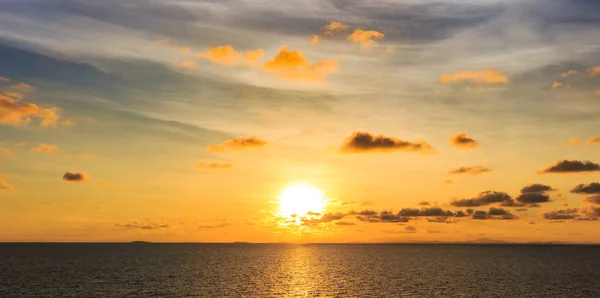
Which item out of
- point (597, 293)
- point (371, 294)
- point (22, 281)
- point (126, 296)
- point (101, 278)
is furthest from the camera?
point (101, 278)

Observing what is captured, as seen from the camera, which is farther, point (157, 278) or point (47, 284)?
point (157, 278)

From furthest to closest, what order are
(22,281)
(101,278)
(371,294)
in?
(101,278) < (22,281) < (371,294)

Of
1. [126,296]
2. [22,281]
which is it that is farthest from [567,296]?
[22,281]

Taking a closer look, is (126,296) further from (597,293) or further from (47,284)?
(597,293)

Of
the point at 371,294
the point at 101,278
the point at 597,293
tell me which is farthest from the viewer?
the point at 101,278

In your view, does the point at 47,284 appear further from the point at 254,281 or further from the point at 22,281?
the point at 254,281

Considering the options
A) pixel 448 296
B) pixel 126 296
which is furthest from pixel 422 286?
pixel 126 296

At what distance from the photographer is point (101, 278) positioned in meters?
167

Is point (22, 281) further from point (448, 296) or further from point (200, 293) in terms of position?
point (448, 296)

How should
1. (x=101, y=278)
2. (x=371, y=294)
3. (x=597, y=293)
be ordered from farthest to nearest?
(x=101, y=278) < (x=597, y=293) < (x=371, y=294)

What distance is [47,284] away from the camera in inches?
5719

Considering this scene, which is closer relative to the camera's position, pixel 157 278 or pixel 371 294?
pixel 371 294

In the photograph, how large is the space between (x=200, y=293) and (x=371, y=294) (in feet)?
133

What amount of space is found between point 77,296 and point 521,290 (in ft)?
359
